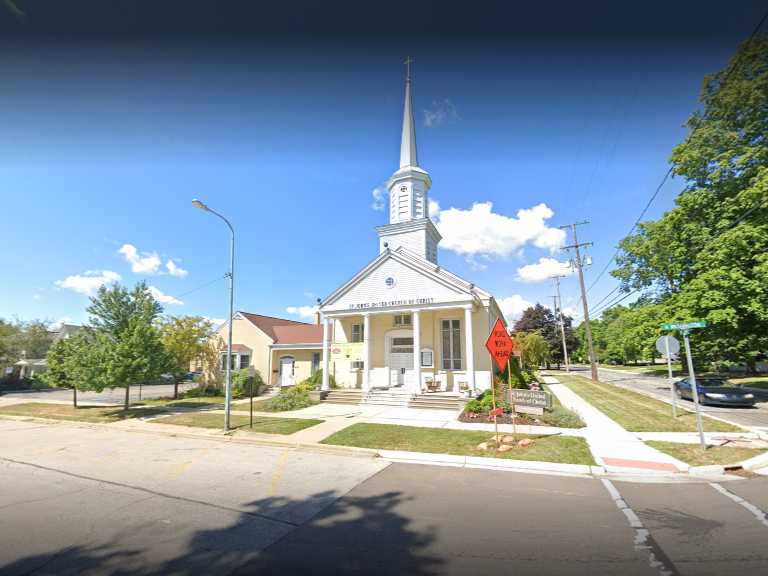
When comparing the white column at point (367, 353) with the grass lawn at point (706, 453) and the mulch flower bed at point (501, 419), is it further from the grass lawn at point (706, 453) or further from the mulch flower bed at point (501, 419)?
the grass lawn at point (706, 453)

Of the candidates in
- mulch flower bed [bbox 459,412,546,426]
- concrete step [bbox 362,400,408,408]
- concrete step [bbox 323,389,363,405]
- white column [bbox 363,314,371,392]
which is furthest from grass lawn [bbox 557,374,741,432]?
concrete step [bbox 323,389,363,405]

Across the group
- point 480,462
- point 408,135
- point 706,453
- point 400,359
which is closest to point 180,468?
point 480,462

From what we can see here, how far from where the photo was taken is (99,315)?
57.0 ft

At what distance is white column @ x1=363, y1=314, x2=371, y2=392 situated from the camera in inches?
749

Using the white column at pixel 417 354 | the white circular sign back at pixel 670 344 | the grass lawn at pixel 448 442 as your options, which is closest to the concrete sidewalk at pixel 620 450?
the grass lawn at pixel 448 442

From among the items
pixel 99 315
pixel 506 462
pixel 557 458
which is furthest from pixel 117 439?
pixel 557 458

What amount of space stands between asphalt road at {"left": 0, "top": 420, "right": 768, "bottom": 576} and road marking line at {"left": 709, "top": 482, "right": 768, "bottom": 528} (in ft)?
0.25

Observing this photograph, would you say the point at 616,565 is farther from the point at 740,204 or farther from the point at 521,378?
the point at 740,204

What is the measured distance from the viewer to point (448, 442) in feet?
33.6

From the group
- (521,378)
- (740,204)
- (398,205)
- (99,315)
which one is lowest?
(521,378)

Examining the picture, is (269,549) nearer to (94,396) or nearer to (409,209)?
(409,209)

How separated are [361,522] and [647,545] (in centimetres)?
382

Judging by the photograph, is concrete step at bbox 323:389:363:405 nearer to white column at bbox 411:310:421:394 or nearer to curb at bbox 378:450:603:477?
white column at bbox 411:310:421:394

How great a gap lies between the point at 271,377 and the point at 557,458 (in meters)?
21.5
